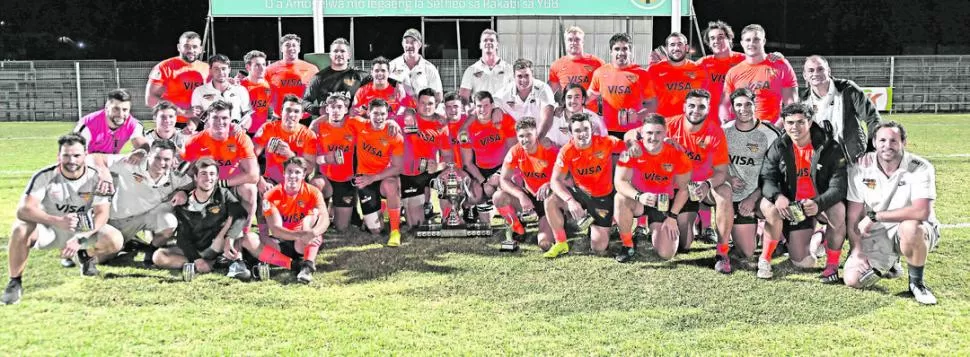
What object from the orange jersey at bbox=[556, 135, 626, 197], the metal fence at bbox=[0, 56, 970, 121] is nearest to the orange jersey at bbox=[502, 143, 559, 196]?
the orange jersey at bbox=[556, 135, 626, 197]

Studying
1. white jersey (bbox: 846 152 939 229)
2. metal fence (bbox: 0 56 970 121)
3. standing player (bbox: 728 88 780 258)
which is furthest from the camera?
metal fence (bbox: 0 56 970 121)

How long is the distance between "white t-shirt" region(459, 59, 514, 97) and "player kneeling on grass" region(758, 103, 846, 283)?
288 centimetres

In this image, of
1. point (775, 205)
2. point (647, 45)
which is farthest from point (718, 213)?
point (647, 45)

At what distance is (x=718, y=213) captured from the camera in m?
5.21

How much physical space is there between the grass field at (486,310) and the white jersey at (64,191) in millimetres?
478

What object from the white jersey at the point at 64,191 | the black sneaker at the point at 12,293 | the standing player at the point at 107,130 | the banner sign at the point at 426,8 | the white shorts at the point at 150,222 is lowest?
the black sneaker at the point at 12,293

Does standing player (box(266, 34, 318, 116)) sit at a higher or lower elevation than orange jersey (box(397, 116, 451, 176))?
higher

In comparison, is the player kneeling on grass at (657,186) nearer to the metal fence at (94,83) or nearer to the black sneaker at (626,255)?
the black sneaker at (626,255)

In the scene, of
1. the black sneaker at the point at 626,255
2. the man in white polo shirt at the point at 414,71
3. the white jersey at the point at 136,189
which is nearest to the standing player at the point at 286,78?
the man in white polo shirt at the point at 414,71

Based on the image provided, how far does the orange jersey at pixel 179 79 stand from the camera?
684cm

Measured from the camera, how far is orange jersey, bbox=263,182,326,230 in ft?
16.7

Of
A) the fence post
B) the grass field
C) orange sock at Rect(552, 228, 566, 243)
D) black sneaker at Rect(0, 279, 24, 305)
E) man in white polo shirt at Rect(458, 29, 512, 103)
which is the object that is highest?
the fence post

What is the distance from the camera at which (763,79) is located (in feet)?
19.4

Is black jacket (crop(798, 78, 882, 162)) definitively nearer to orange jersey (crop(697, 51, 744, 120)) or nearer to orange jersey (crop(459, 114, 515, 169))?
orange jersey (crop(697, 51, 744, 120))
